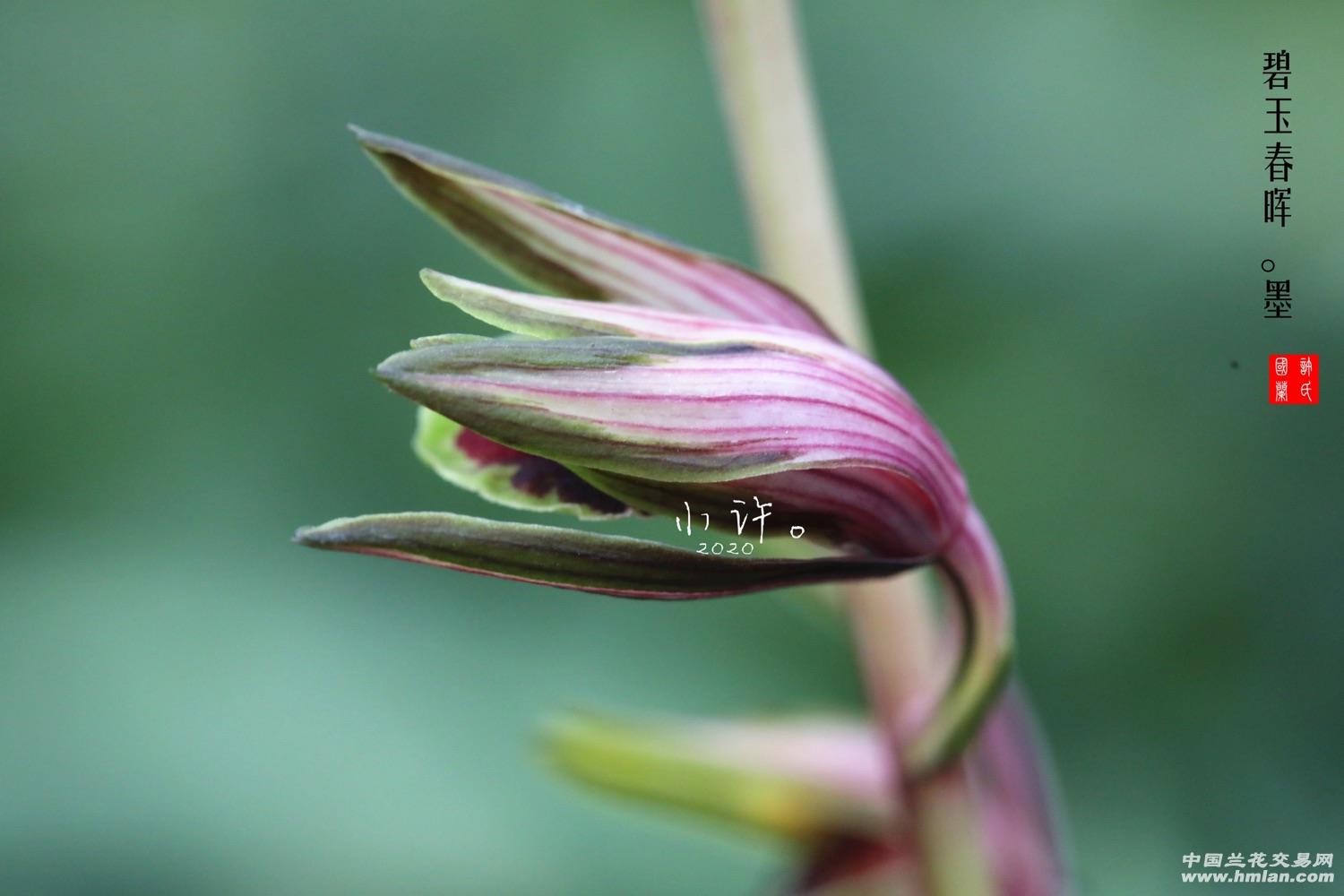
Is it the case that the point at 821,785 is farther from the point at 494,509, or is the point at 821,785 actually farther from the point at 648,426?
the point at 494,509

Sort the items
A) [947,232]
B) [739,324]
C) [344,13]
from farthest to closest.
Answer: [344,13], [947,232], [739,324]

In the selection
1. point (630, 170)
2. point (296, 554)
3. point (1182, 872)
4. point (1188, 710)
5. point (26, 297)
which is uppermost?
point (630, 170)

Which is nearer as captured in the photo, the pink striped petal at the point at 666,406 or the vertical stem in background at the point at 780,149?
the pink striped petal at the point at 666,406

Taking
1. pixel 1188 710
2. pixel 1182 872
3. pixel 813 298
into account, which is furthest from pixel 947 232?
pixel 813 298

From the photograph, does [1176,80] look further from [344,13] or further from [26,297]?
[26,297]

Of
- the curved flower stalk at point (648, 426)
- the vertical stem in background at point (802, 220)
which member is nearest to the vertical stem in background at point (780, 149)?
the vertical stem in background at point (802, 220)

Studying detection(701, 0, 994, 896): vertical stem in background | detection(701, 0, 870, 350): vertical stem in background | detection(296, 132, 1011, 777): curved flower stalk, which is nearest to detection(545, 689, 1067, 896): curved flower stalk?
detection(701, 0, 994, 896): vertical stem in background

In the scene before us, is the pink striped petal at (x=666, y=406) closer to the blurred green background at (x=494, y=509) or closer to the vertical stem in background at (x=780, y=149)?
the vertical stem in background at (x=780, y=149)
